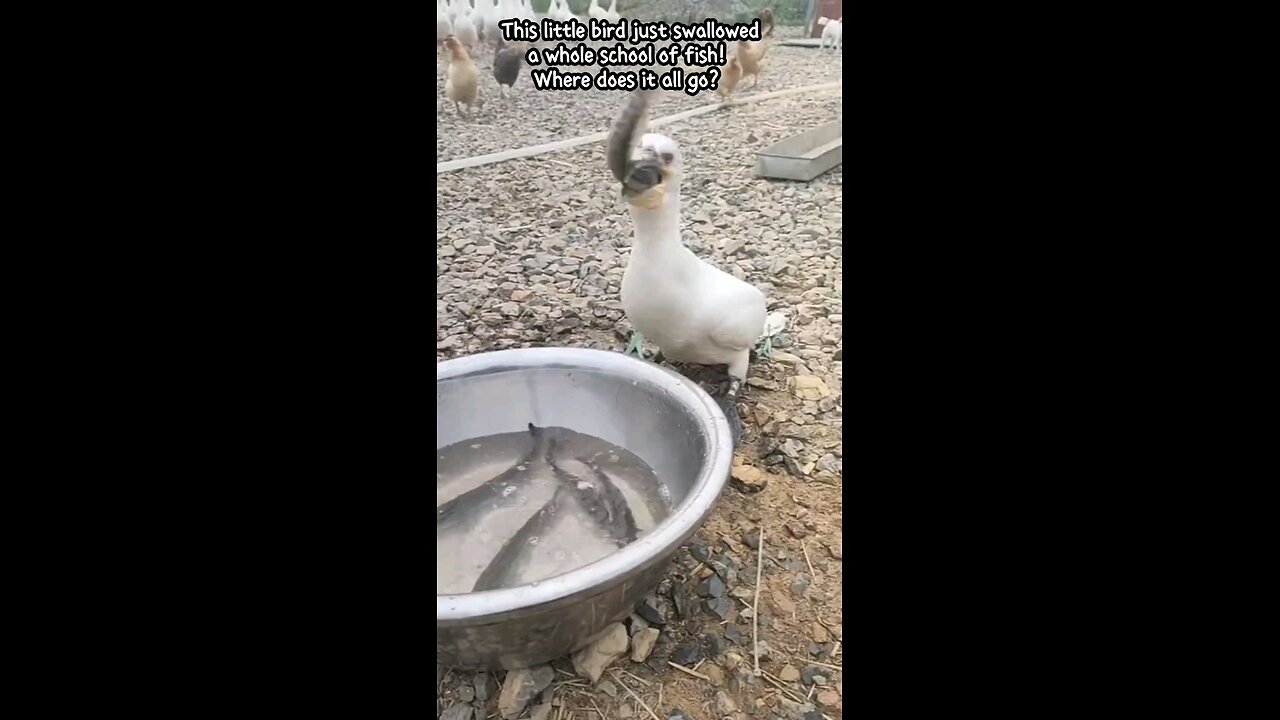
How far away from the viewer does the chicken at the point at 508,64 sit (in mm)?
759

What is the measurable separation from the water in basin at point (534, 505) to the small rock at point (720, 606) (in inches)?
4.3

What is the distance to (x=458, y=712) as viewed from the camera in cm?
74

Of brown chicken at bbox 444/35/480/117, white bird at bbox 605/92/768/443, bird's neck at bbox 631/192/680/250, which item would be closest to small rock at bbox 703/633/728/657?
white bird at bbox 605/92/768/443

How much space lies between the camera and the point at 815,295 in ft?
4.29

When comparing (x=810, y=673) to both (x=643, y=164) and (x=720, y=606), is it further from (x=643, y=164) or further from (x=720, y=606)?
(x=643, y=164)

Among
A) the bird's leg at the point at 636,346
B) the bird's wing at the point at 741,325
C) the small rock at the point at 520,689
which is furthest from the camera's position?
the bird's leg at the point at 636,346

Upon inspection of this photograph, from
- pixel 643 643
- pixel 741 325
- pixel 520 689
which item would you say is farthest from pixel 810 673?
pixel 741 325

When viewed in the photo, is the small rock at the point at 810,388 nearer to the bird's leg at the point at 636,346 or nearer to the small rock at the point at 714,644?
the bird's leg at the point at 636,346

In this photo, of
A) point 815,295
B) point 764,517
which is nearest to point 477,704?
point 764,517

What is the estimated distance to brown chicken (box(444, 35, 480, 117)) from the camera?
85cm

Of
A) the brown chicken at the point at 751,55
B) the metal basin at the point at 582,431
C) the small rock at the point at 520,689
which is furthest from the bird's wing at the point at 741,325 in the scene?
the small rock at the point at 520,689

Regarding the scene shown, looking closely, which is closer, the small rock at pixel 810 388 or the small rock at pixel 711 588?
the small rock at pixel 711 588

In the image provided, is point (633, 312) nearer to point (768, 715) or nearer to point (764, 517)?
point (764, 517)

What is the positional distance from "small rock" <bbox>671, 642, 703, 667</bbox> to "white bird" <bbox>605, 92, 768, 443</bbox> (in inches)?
15.6
